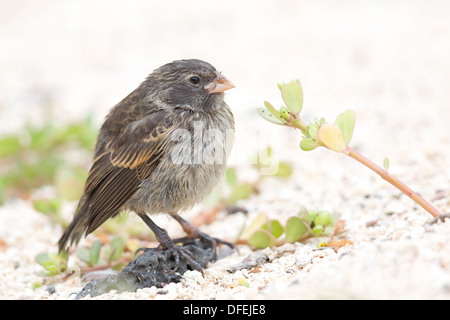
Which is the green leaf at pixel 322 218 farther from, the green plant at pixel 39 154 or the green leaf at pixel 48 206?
the green plant at pixel 39 154

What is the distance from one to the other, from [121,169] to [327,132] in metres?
1.53

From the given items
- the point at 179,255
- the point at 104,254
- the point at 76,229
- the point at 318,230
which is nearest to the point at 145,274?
the point at 179,255

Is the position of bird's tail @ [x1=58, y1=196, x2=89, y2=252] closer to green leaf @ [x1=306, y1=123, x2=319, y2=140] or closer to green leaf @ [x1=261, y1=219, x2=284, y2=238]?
green leaf @ [x1=261, y1=219, x2=284, y2=238]

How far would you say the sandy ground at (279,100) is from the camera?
2.65 metres

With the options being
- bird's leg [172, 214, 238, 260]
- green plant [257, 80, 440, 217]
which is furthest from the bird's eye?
green plant [257, 80, 440, 217]

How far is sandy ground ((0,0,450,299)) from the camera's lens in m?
2.65

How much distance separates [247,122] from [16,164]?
2.25 metres

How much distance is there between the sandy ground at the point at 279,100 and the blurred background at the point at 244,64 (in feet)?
0.08

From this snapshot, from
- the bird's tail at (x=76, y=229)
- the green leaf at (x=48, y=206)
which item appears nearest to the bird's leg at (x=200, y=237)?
the bird's tail at (x=76, y=229)

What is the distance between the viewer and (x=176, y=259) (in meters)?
3.39

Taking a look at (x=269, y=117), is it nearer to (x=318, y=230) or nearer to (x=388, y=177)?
(x=388, y=177)

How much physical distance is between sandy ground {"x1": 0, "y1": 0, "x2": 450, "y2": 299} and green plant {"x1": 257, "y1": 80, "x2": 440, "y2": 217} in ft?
0.74

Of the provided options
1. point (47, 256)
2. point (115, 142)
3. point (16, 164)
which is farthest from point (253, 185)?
point (16, 164)
